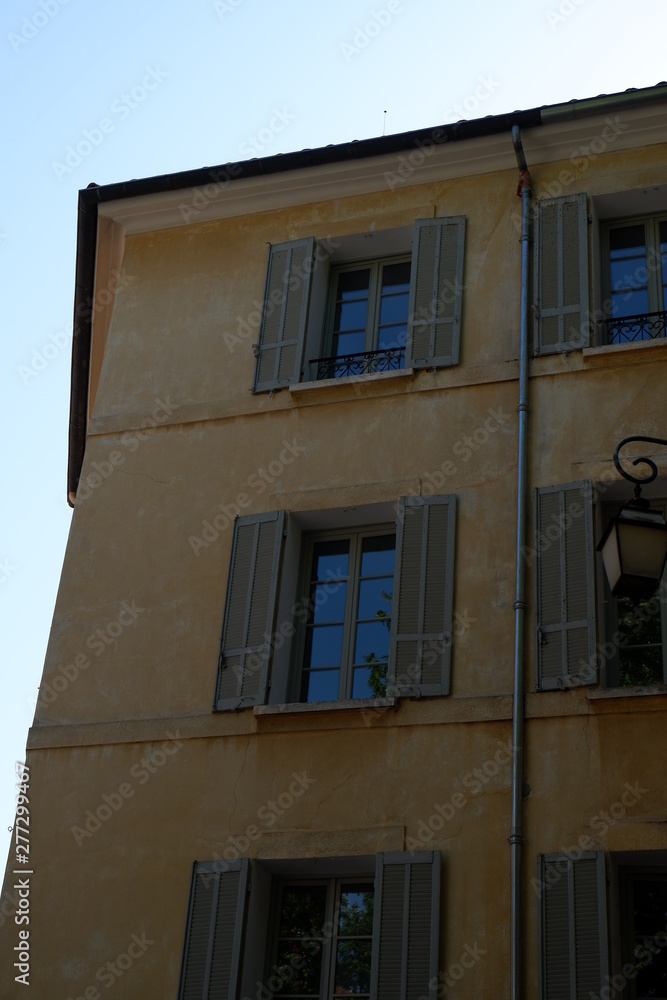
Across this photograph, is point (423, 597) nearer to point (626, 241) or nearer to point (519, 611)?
point (519, 611)

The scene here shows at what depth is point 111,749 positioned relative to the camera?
1049cm

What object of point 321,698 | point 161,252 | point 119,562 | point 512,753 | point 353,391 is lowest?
point 512,753

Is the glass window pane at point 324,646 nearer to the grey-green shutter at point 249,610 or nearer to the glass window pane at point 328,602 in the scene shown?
the glass window pane at point 328,602

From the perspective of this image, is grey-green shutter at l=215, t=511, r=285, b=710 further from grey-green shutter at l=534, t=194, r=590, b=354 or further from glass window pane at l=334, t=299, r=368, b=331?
grey-green shutter at l=534, t=194, r=590, b=354

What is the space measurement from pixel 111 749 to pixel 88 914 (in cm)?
122

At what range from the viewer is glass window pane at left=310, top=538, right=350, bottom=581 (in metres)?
11.0

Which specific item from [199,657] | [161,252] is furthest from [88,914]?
[161,252]

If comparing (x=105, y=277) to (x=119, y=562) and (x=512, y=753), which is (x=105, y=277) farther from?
(x=512, y=753)

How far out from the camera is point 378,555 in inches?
433

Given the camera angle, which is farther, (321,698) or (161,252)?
(161,252)

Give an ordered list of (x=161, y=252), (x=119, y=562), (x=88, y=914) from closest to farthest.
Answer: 1. (x=88, y=914)
2. (x=119, y=562)
3. (x=161, y=252)

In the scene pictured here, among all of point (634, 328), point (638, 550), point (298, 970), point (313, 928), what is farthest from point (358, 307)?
point (298, 970)

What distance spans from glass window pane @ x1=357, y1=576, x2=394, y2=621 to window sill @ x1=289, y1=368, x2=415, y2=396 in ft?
5.43
